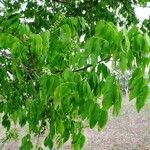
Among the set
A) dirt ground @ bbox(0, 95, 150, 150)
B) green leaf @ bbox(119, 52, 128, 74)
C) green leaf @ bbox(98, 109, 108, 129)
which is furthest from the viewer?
dirt ground @ bbox(0, 95, 150, 150)

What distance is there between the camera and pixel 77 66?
3.74m

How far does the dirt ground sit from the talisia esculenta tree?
21.1 metres

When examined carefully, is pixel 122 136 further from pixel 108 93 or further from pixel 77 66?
pixel 108 93

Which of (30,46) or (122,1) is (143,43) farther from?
(122,1)

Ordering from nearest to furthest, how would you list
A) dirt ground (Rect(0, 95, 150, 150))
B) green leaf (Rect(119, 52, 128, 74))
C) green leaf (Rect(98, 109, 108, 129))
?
green leaf (Rect(119, 52, 128, 74)), green leaf (Rect(98, 109, 108, 129)), dirt ground (Rect(0, 95, 150, 150))

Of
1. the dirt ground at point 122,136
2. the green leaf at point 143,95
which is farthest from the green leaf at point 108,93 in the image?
the dirt ground at point 122,136

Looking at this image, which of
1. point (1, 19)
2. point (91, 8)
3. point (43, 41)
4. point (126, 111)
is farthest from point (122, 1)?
point (126, 111)

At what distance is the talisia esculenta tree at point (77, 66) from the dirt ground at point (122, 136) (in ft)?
69.3

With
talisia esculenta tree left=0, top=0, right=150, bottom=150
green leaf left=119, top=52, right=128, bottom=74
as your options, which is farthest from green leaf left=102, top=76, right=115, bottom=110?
green leaf left=119, top=52, right=128, bottom=74

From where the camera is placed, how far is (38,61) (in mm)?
4320

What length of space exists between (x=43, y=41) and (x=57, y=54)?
33 centimetres

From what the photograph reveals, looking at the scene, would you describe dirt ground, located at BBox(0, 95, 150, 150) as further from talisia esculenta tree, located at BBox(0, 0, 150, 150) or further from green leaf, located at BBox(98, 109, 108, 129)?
green leaf, located at BBox(98, 109, 108, 129)

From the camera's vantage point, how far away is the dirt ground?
26.6 m

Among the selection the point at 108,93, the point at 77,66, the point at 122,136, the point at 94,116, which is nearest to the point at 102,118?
the point at 94,116
